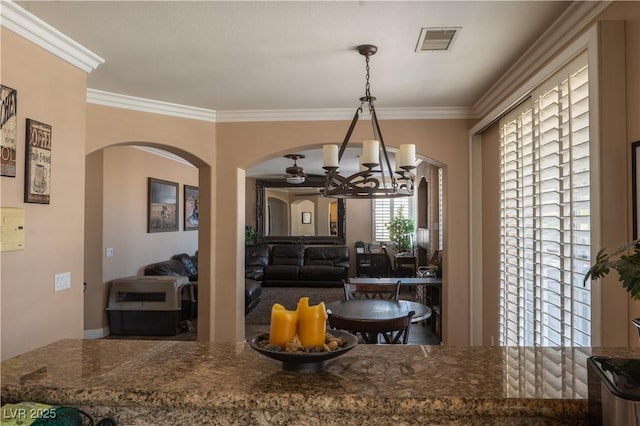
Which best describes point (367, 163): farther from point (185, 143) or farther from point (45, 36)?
point (185, 143)

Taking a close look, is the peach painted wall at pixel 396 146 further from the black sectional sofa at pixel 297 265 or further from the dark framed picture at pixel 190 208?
the black sectional sofa at pixel 297 265

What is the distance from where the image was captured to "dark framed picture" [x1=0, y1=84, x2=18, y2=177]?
85.4 inches

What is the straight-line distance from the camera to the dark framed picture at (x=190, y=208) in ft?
25.3

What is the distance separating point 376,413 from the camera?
101cm

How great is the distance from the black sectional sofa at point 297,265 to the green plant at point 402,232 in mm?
1196

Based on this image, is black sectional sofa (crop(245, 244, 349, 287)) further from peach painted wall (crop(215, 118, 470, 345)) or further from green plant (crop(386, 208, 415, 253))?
peach painted wall (crop(215, 118, 470, 345))

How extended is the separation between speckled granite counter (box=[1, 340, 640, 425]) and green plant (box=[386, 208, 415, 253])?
25.1 feet

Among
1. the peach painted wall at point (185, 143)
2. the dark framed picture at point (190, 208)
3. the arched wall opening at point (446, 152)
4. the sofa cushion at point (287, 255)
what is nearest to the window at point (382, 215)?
the sofa cushion at point (287, 255)

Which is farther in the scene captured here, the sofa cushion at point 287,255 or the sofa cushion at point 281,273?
the sofa cushion at point 287,255

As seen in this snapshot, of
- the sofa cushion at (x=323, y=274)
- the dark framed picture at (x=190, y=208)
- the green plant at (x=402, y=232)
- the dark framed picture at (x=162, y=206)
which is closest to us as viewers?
the dark framed picture at (x=162, y=206)

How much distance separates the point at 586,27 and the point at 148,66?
2.80m

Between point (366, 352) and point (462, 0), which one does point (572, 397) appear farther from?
point (462, 0)

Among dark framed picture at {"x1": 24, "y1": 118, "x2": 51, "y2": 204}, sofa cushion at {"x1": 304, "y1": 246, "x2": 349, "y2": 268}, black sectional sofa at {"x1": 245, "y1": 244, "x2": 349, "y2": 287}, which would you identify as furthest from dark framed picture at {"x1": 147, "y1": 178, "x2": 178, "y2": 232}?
dark framed picture at {"x1": 24, "y1": 118, "x2": 51, "y2": 204}

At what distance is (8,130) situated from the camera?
2.21 metres
